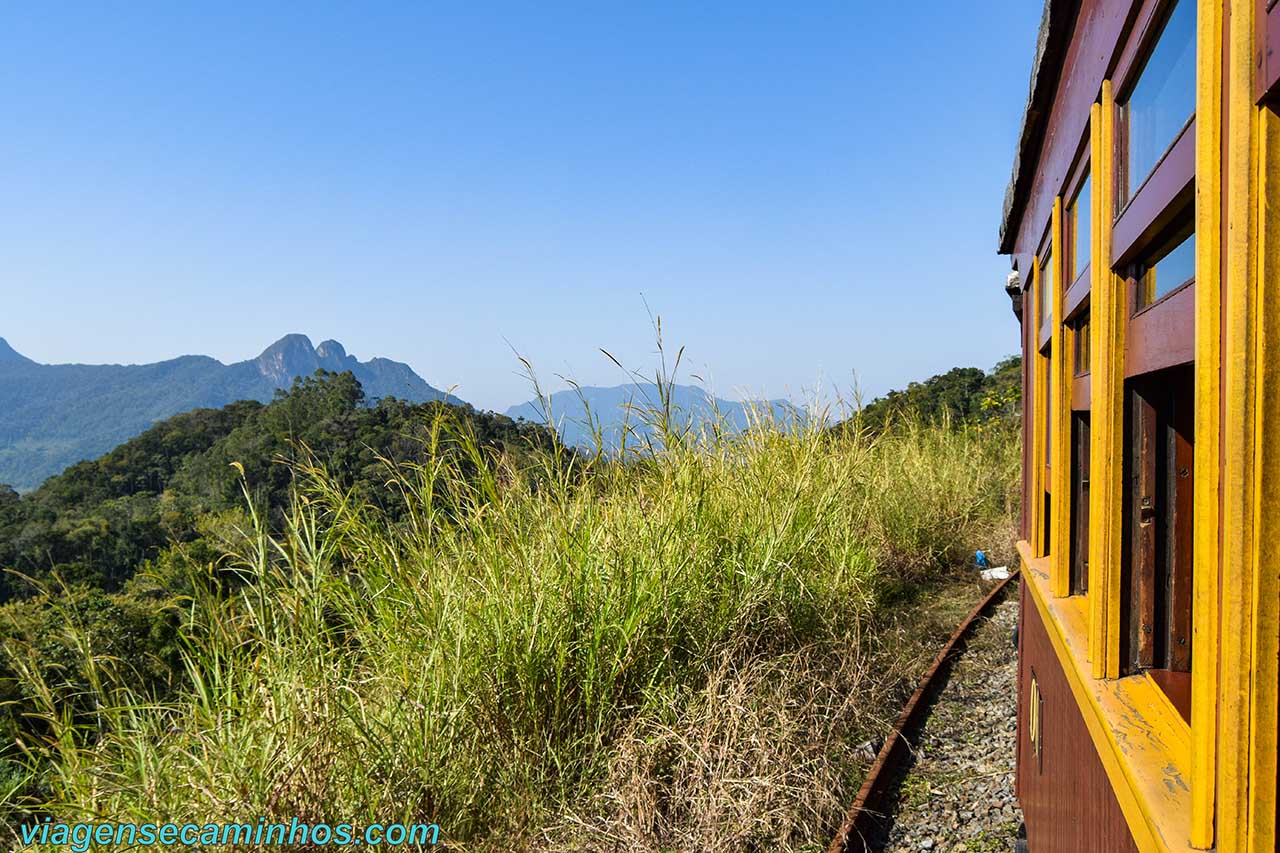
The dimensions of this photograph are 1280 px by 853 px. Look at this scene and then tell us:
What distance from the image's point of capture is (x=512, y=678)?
10.5 feet

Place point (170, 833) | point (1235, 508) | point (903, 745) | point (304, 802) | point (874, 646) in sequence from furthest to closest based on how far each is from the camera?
point (874, 646) → point (903, 745) → point (304, 802) → point (170, 833) → point (1235, 508)

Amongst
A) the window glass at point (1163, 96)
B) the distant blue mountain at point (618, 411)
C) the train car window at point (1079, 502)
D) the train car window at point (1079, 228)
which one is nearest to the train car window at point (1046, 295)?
the train car window at point (1079, 228)

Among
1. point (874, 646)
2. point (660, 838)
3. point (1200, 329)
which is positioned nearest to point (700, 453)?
point (874, 646)

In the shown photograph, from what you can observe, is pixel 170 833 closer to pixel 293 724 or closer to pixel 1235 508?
pixel 293 724

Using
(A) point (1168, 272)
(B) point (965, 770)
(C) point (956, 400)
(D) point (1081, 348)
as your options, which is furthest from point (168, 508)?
(A) point (1168, 272)

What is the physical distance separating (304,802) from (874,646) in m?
3.89

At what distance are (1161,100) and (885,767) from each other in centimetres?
341

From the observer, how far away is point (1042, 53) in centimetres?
229

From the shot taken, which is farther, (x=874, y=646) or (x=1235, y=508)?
(x=874, y=646)

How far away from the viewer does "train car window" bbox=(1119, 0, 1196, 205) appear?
1.05 metres

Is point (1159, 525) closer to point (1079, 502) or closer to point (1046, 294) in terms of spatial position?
point (1079, 502)

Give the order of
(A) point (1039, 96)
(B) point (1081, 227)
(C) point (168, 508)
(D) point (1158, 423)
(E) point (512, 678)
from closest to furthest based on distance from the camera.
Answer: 1. (D) point (1158, 423)
2. (B) point (1081, 227)
3. (A) point (1039, 96)
4. (E) point (512, 678)
5. (C) point (168, 508)

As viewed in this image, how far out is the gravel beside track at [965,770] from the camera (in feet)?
11.2

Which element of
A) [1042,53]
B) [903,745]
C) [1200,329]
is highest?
[1042,53]
